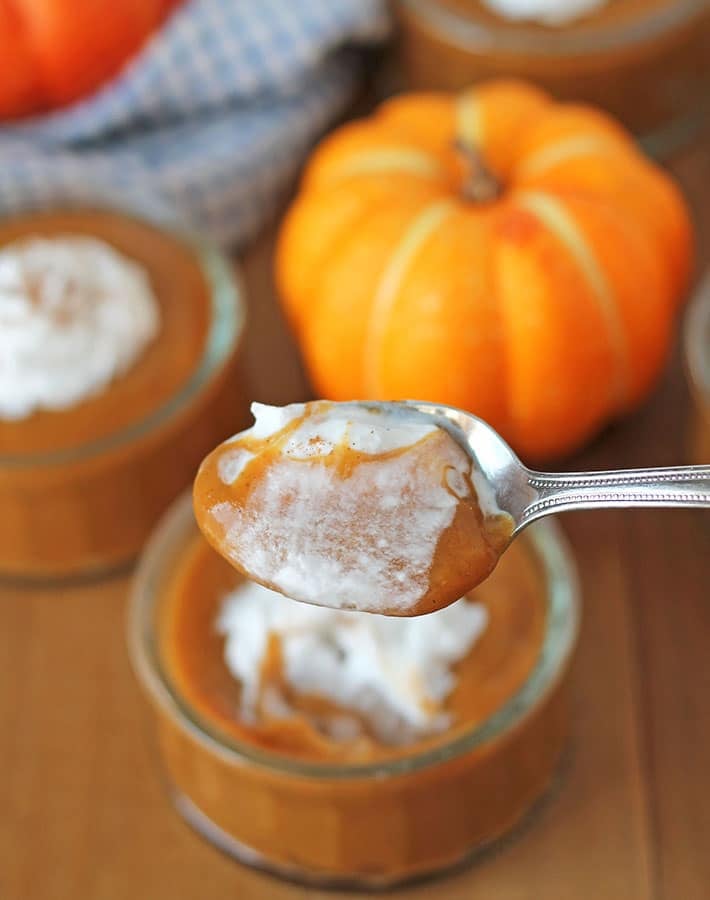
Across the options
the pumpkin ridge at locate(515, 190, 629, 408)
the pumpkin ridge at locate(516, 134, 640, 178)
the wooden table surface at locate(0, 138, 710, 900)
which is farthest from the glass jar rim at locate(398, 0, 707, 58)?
the wooden table surface at locate(0, 138, 710, 900)

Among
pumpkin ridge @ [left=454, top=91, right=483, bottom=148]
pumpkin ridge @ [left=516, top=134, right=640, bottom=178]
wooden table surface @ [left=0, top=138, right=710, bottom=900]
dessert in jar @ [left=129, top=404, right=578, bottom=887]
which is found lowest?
wooden table surface @ [left=0, top=138, right=710, bottom=900]

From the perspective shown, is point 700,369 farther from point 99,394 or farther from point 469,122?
point 99,394

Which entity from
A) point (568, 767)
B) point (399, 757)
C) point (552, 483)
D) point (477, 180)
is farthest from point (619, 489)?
point (477, 180)

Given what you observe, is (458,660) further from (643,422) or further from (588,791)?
(643,422)

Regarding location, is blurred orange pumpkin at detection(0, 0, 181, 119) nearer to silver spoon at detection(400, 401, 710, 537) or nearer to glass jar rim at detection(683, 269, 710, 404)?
glass jar rim at detection(683, 269, 710, 404)

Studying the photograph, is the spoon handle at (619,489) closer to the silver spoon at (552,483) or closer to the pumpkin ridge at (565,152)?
the silver spoon at (552,483)

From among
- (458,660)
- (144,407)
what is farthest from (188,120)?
(458,660)
